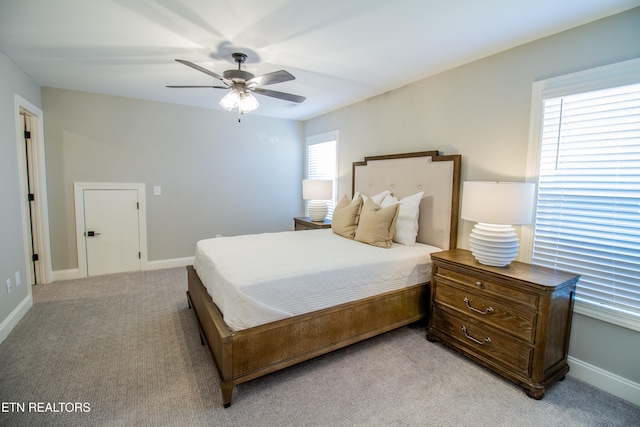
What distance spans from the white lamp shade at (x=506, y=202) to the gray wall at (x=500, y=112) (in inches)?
17.6

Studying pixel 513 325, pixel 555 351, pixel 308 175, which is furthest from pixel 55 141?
pixel 555 351

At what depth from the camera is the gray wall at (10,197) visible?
8.66 ft

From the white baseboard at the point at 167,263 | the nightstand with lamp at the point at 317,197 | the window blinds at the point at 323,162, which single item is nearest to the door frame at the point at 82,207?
the white baseboard at the point at 167,263

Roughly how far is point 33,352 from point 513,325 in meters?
3.63

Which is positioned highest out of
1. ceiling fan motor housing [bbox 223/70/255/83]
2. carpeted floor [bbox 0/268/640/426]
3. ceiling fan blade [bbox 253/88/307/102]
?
ceiling fan motor housing [bbox 223/70/255/83]

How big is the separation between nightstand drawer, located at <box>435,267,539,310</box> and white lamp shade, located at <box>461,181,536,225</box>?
1.49 feet

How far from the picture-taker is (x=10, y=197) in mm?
2797

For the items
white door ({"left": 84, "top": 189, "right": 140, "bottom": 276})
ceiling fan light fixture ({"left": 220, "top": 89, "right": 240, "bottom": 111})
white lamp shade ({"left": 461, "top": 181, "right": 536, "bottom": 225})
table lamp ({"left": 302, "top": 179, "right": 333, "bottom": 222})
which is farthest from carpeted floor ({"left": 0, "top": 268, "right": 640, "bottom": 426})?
table lamp ({"left": 302, "top": 179, "right": 333, "bottom": 222})

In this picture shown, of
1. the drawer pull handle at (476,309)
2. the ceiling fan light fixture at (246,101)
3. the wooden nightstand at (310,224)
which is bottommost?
the drawer pull handle at (476,309)

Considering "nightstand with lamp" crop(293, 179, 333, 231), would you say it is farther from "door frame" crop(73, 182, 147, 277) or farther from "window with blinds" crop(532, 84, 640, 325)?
"window with blinds" crop(532, 84, 640, 325)

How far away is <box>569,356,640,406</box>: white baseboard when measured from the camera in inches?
76.4

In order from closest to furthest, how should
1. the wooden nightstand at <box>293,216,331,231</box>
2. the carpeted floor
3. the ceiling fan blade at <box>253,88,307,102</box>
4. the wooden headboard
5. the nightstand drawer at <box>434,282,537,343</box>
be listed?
the carpeted floor
the nightstand drawer at <box>434,282,537,343</box>
the ceiling fan blade at <box>253,88,307,102</box>
the wooden headboard
the wooden nightstand at <box>293,216,331,231</box>

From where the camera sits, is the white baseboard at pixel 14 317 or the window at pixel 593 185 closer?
the window at pixel 593 185

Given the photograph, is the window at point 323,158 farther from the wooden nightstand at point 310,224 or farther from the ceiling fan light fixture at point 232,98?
the ceiling fan light fixture at point 232,98
